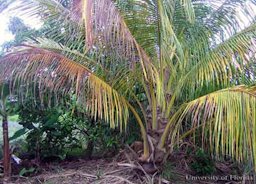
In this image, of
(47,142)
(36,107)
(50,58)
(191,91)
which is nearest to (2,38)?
(36,107)

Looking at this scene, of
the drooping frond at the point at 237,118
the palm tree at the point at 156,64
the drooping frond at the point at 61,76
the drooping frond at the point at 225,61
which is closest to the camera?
the drooping frond at the point at 237,118

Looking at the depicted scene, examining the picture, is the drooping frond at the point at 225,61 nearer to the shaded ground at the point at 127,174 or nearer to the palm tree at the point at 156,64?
the palm tree at the point at 156,64

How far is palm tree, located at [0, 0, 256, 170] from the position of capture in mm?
2480

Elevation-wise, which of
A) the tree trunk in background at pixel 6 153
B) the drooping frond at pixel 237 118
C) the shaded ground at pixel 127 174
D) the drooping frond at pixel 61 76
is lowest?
the shaded ground at pixel 127 174

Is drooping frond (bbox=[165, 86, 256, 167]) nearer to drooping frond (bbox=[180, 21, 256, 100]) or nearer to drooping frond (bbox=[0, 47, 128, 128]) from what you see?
drooping frond (bbox=[180, 21, 256, 100])

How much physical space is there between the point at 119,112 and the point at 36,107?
6.80 feet

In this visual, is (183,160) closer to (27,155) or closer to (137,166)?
(137,166)

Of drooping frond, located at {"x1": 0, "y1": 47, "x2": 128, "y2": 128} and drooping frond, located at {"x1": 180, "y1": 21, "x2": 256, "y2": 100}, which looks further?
drooping frond, located at {"x1": 180, "y1": 21, "x2": 256, "y2": 100}

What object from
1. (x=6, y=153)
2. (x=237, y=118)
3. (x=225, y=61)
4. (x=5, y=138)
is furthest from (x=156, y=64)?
(x=6, y=153)

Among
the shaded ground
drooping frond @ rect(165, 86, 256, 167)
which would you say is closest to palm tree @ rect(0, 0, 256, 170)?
drooping frond @ rect(165, 86, 256, 167)

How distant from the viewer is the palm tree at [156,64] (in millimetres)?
2480

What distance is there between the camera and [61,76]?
310 cm

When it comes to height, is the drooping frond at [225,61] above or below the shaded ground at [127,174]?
above

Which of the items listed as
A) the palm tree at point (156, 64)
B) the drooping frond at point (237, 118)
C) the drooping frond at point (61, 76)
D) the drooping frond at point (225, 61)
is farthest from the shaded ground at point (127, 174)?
the drooping frond at point (237, 118)
